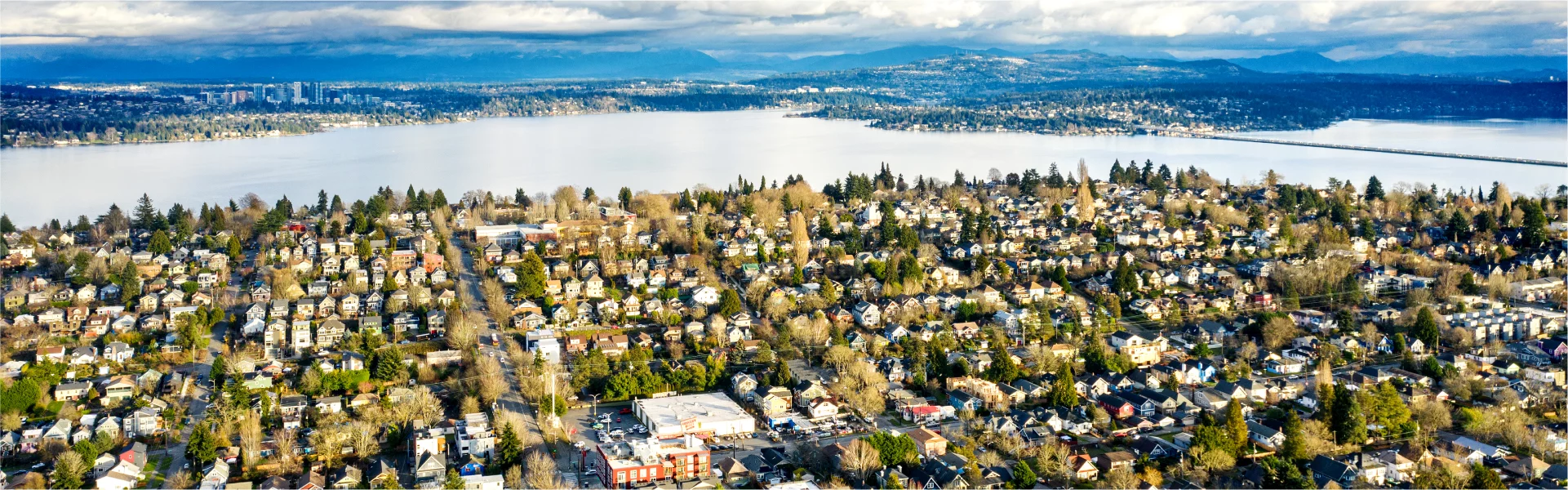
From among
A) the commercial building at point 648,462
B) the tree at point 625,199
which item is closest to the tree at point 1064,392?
the commercial building at point 648,462

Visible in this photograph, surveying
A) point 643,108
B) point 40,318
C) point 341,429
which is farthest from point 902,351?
point 643,108

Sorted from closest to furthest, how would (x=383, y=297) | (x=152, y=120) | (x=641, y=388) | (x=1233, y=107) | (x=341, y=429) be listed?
(x=341, y=429) → (x=641, y=388) → (x=383, y=297) → (x=152, y=120) → (x=1233, y=107)

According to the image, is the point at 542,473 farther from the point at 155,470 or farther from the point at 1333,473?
the point at 1333,473

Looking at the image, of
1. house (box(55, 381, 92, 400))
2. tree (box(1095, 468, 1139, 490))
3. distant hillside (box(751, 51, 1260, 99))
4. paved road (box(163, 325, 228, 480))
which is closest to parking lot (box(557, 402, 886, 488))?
tree (box(1095, 468, 1139, 490))

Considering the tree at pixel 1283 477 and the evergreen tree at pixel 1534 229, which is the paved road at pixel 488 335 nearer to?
the tree at pixel 1283 477

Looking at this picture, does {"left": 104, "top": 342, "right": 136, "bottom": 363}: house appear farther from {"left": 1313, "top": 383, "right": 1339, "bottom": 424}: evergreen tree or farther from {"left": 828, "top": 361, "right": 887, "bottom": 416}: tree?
{"left": 1313, "top": 383, "right": 1339, "bottom": 424}: evergreen tree

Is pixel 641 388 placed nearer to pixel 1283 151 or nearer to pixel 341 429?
pixel 341 429

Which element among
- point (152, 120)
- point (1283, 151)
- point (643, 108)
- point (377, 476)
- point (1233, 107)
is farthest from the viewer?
point (643, 108)
